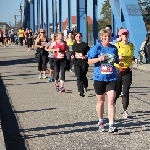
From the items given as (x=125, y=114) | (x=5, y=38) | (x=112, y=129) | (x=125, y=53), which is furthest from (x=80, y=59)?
(x=5, y=38)

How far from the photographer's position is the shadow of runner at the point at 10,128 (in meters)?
7.11

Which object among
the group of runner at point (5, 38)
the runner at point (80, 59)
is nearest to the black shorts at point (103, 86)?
the runner at point (80, 59)

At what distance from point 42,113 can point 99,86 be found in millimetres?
2060

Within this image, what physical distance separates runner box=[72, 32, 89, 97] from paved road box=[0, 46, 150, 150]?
0.31 m

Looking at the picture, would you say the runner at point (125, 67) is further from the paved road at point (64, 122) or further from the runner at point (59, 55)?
the runner at point (59, 55)

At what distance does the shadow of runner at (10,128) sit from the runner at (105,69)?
136 cm

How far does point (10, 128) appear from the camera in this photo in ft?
27.2

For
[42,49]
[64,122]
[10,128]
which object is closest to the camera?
[10,128]

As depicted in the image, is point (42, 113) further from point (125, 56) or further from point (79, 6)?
point (79, 6)

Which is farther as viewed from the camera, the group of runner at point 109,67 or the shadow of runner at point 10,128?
the group of runner at point 109,67

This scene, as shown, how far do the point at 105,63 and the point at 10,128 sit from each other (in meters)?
1.93

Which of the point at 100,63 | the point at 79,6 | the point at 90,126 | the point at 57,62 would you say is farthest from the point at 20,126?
the point at 79,6

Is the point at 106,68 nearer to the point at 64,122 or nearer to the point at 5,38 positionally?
the point at 64,122

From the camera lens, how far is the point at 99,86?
7.96 metres
